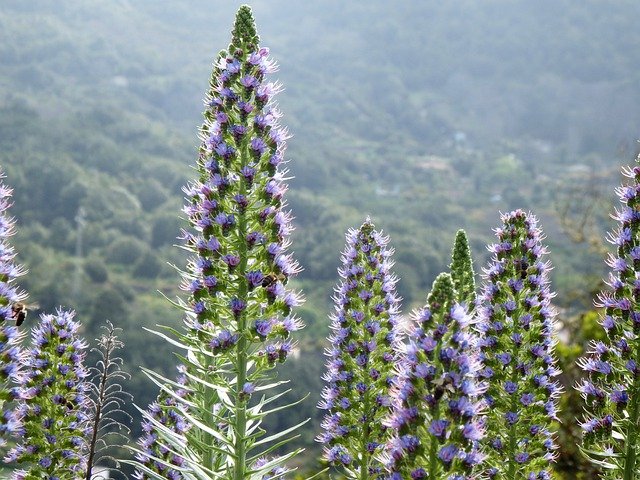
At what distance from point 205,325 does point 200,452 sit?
3.75 ft

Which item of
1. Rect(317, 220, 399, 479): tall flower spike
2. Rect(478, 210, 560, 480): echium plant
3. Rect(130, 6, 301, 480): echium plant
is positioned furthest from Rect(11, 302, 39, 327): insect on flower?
Rect(478, 210, 560, 480): echium plant

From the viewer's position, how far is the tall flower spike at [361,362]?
6844 mm

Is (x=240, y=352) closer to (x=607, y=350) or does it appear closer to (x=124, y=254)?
(x=607, y=350)

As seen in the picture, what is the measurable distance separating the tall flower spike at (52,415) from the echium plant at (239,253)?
0.59 metres

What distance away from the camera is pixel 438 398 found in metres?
4.70

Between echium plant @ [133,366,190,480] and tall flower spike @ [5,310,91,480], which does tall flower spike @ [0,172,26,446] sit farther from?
echium plant @ [133,366,190,480]

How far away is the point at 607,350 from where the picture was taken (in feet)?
20.5

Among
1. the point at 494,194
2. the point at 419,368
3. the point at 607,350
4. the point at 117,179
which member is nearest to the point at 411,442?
the point at 419,368

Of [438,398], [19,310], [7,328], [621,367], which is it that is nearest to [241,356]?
[19,310]

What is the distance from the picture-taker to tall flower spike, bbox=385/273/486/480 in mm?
4711

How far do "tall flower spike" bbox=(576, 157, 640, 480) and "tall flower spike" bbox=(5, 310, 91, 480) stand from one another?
3762 millimetres

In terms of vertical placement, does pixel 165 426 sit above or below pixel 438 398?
below

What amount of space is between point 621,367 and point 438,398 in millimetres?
2171

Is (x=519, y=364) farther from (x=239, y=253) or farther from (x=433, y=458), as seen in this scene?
(x=239, y=253)
